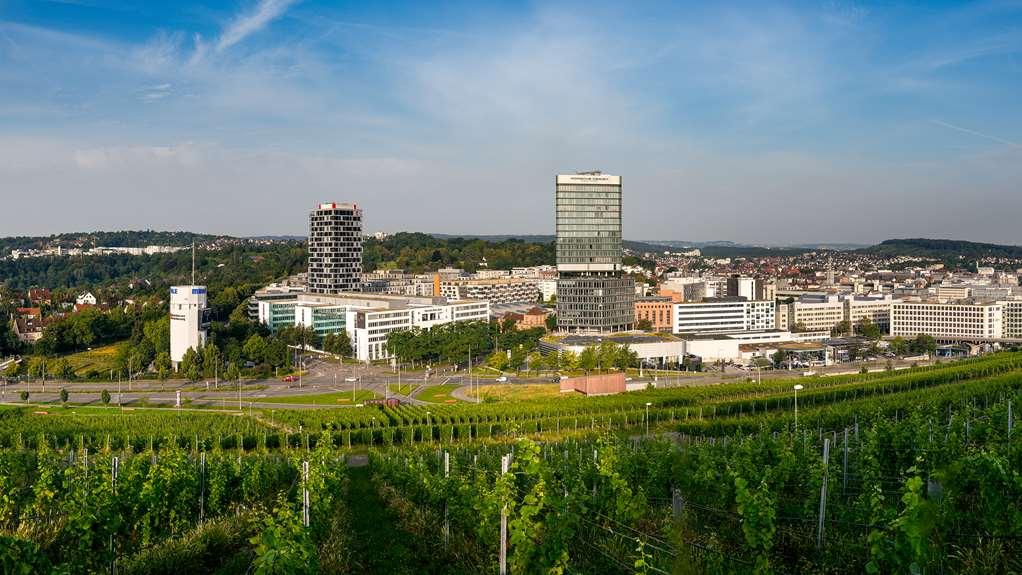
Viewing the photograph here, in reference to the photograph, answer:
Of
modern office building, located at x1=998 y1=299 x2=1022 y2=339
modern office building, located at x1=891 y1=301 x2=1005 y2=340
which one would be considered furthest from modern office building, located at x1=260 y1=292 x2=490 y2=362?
modern office building, located at x1=998 y1=299 x2=1022 y2=339

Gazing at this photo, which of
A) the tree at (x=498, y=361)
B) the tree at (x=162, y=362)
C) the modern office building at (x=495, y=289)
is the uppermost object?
the modern office building at (x=495, y=289)

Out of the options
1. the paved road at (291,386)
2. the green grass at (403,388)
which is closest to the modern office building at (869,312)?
the paved road at (291,386)

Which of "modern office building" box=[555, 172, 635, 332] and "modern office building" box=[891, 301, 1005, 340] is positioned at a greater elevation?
"modern office building" box=[555, 172, 635, 332]

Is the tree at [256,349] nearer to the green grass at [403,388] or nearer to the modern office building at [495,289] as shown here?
the green grass at [403,388]

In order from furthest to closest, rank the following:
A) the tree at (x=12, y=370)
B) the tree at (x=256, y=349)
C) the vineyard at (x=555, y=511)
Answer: the tree at (x=256, y=349), the tree at (x=12, y=370), the vineyard at (x=555, y=511)

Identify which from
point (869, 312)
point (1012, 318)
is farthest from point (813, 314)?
point (1012, 318)

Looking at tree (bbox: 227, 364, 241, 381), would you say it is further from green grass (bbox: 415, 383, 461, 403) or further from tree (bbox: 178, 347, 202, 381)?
green grass (bbox: 415, 383, 461, 403)
